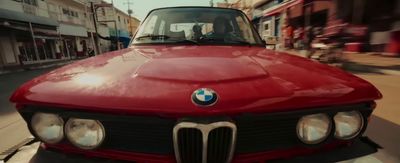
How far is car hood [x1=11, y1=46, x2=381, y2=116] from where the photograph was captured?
4.05 feet

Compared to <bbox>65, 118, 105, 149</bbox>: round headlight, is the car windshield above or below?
above

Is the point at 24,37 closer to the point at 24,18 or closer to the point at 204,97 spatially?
the point at 24,18

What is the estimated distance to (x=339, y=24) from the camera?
29.8 feet

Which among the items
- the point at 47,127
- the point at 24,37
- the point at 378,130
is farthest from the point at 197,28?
the point at 24,37

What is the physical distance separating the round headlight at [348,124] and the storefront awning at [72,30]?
34.5 m


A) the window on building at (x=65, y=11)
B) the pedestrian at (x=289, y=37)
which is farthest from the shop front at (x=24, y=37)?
the pedestrian at (x=289, y=37)

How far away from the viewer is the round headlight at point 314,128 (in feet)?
4.57

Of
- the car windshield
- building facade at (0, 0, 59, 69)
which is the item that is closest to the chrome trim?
the car windshield

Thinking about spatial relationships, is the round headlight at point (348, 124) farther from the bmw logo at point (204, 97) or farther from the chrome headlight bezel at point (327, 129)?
the bmw logo at point (204, 97)

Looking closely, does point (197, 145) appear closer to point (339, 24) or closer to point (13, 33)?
point (339, 24)

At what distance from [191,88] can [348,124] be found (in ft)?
2.59

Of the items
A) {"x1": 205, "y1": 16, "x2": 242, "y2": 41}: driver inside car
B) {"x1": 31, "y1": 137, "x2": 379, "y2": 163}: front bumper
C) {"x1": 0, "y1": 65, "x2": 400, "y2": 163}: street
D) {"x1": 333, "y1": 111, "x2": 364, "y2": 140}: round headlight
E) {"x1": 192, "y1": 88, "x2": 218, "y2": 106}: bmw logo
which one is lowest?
{"x1": 0, "y1": 65, "x2": 400, "y2": 163}: street

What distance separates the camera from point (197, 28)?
3.04 meters

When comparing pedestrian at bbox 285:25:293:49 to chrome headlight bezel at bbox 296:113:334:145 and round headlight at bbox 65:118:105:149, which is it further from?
round headlight at bbox 65:118:105:149
